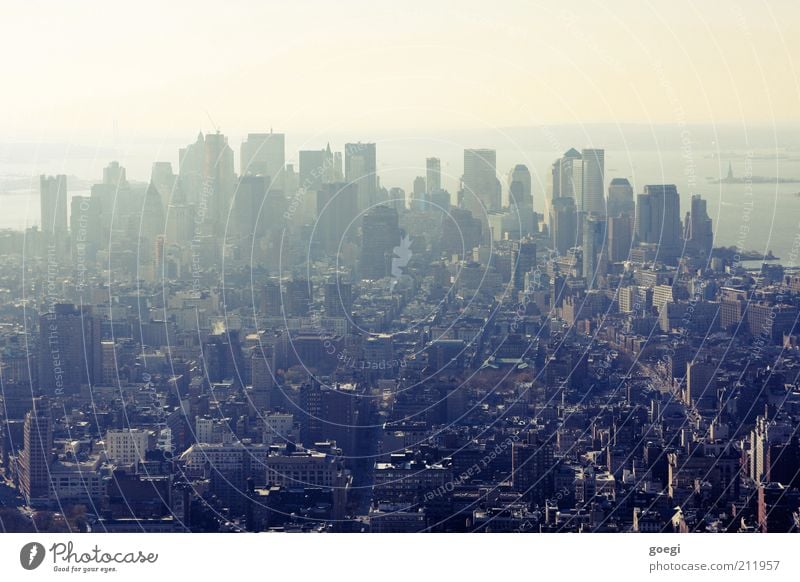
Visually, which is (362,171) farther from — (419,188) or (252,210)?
(252,210)

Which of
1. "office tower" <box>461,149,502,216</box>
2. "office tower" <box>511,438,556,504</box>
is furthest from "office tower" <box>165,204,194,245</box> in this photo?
"office tower" <box>511,438,556,504</box>

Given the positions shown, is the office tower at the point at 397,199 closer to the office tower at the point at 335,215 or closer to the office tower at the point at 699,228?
the office tower at the point at 335,215

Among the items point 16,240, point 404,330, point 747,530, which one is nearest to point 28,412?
point 16,240

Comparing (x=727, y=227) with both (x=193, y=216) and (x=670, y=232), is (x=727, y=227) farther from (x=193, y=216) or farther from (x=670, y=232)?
(x=193, y=216)

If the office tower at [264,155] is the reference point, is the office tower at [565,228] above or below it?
below

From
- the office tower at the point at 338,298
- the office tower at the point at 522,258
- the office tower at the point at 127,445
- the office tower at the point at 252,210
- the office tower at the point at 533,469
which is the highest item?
the office tower at the point at 252,210

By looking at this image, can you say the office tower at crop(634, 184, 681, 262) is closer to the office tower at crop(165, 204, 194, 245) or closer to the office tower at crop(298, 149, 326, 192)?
the office tower at crop(298, 149, 326, 192)

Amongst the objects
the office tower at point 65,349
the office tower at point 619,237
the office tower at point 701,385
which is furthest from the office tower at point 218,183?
the office tower at point 701,385
